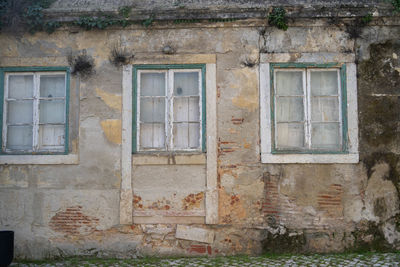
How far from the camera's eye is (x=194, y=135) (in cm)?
655

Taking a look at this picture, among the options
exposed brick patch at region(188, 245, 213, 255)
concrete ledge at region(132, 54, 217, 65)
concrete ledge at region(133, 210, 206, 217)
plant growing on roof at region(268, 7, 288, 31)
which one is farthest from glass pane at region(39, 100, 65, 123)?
plant growing on roof at region(268, 7, 288, 31)

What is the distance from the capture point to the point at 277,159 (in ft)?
20.8

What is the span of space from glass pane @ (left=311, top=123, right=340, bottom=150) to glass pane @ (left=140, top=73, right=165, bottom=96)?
8.25ft

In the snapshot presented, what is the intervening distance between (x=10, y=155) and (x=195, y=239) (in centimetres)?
320

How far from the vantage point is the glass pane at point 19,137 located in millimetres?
6633

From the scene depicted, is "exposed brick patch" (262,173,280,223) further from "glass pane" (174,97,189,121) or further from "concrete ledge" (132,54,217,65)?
"concrete ledge" (132,54,217,65)

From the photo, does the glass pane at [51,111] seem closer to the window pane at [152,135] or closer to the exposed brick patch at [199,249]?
the window pane at [152,135]

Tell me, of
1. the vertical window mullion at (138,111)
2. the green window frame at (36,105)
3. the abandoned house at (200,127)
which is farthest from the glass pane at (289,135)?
the green window frame at (36,105)

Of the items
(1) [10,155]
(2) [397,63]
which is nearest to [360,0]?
(2) [397,63]

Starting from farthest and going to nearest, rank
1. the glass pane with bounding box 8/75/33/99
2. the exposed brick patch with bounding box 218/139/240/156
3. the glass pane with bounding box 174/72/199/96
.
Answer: the glass pane with bounding box 8/75/33/99 < the glass pane with bounding box 174/72/199/96 < the exposed brick patch with bounding box 218/139/240/156

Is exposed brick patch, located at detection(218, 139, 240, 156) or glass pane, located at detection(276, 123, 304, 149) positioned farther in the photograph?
glass pane, located at detection(276, 123, 304, 149)

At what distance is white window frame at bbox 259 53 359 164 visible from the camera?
20.8 ft

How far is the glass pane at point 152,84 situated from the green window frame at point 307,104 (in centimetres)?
176

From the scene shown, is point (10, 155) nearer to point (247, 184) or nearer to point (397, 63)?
point (247, 184)
